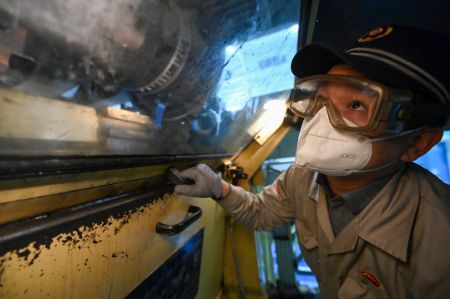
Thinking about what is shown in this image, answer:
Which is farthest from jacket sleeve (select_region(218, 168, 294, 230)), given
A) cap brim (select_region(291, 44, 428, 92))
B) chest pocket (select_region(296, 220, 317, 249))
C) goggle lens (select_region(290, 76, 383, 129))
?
cap brim (select_region(291, 44, 428, 92))

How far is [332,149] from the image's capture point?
72 cm

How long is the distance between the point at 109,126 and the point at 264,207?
980 millimetres

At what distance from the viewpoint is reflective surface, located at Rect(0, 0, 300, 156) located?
322mm

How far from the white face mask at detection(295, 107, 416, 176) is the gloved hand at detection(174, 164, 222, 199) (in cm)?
42

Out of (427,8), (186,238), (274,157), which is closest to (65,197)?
(186,238)

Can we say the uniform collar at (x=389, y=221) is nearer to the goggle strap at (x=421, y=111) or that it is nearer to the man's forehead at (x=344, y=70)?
the goggle strap at (x=421, y=111)

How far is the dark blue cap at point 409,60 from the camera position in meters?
0.66

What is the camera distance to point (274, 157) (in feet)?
10.1

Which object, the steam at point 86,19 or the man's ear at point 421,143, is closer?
the steam at point 86,19

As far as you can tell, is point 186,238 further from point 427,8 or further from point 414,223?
point 427,8

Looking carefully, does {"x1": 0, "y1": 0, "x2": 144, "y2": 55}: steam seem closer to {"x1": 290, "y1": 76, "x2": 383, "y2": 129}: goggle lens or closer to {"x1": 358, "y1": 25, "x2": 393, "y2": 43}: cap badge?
{"x1": 290, "y1": 76, "x2": 383, "y2": 129}: goggle lens

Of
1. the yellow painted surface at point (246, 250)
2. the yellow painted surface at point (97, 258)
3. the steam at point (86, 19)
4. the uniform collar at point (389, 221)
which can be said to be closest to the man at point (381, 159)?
the uniform collar at point (389, 221)

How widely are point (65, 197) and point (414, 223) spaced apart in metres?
1.04

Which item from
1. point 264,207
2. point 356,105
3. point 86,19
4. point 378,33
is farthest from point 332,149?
point 86,19
